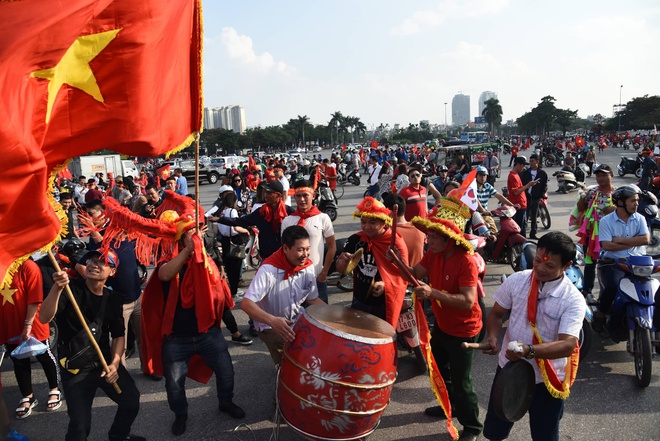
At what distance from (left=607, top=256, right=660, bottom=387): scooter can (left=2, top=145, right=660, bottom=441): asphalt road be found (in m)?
0.28

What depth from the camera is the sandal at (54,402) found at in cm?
432

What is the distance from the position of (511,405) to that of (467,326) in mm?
831

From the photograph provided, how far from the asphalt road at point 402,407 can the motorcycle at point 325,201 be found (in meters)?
8.23

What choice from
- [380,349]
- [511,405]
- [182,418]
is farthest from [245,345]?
[511,405]

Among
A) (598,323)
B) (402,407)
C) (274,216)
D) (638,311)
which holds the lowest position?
(402,407)

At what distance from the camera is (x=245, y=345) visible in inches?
217

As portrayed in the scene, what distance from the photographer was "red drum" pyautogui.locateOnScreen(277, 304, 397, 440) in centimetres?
280

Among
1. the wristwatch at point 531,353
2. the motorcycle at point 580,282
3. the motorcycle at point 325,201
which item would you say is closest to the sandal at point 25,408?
the wristwatch at point 531,353

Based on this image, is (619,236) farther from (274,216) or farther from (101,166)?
(101,166)

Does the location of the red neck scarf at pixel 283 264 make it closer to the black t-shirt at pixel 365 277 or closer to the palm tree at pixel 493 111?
the black t-shirt at pixel 365 277

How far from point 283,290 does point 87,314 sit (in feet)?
4.68

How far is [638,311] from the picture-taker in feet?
14.0

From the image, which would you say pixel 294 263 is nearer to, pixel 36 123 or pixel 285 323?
pixel 285 323

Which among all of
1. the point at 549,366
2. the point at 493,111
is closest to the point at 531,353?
the point at 549,366
